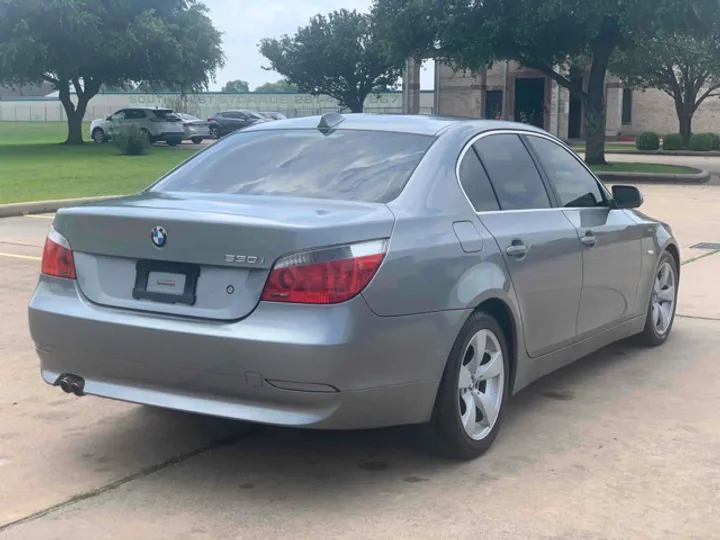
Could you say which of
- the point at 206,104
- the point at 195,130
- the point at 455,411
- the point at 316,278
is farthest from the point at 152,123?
the point at 316,278

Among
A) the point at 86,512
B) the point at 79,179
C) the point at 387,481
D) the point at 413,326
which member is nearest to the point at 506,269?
the point at 413,326

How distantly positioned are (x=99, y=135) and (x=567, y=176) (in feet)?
134

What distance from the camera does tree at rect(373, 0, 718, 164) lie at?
23.4 metres

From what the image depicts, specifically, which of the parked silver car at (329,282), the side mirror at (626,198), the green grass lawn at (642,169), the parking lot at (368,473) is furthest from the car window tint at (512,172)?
the green grass lawn at (642,169)

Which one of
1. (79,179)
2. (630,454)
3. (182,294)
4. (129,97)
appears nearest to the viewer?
(182,294)

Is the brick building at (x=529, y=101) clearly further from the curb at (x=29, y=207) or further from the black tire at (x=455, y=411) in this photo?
the black tire at (x=455, y=411)

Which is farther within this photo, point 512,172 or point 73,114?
point 73,114

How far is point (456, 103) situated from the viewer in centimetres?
5616

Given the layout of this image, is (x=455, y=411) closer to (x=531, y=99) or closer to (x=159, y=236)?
(x=159, y=236)

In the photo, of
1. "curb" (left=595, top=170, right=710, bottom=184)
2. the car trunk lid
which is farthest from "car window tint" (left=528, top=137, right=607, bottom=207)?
"curb" (left=595, top=170, right=710, bottom=184)

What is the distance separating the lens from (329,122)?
5164 mm

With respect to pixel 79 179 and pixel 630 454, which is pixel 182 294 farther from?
pixel 79 179

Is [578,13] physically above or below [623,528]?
→ above

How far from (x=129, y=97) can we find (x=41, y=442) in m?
84.7
